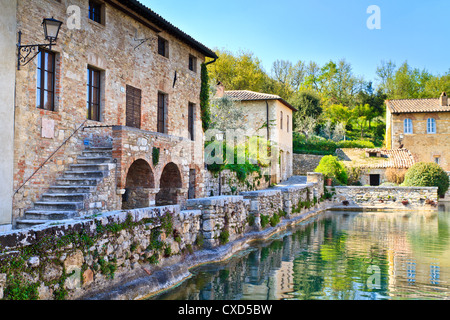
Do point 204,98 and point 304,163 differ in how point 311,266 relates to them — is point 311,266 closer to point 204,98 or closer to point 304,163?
point 204,98

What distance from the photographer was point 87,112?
11.6m

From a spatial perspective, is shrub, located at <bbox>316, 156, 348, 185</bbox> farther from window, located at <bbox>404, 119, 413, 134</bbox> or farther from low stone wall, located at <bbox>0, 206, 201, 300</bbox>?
low stone wall, located at <bbox>0, 206, 201, 300</bbox>

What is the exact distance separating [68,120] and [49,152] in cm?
109

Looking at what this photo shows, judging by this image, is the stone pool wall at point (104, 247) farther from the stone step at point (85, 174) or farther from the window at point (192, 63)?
the window at point (192, 63)

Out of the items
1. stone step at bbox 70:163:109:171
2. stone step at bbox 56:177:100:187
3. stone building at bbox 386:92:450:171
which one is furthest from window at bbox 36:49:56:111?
stone building at bbox 386:92:450:171

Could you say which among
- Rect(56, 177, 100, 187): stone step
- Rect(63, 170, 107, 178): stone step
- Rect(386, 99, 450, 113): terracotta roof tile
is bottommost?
Rect(56, 177, 100, 187): stone step

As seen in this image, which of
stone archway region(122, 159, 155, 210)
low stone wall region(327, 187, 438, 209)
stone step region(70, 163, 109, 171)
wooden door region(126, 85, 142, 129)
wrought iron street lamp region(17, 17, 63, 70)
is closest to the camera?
wrought iron street lamp region(17, 17, 63, 70)

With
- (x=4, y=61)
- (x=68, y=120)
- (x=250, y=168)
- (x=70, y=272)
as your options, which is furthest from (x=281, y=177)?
(x=70, y=272)

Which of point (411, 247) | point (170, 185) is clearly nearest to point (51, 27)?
point (170, 185)

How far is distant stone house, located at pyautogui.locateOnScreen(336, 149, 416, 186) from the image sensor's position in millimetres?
32188

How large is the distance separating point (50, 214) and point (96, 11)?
6374 mm

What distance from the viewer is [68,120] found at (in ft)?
35.0

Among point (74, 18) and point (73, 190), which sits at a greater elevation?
point (74, 18)

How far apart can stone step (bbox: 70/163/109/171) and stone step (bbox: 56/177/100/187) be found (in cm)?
44
